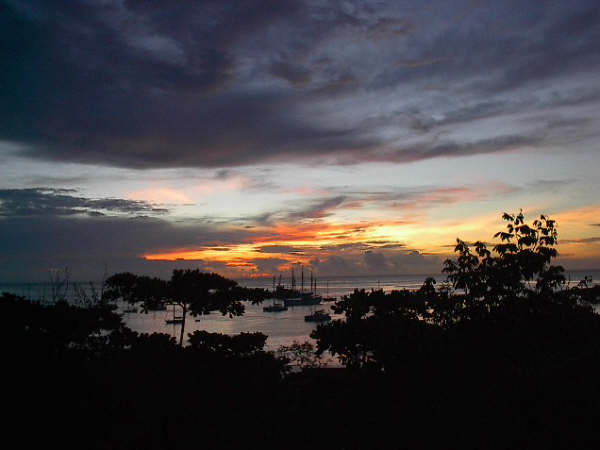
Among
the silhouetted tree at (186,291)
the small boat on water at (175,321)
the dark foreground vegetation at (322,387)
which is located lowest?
the small boat on water at (175,321)

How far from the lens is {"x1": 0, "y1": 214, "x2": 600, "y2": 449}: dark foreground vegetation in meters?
5.09

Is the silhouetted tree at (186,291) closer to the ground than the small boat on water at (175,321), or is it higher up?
higher up

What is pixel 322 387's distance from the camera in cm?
723

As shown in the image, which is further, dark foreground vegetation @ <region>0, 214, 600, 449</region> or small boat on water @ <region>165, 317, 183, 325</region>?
small boat on water @ <region>165, 317, 183, 325</region>

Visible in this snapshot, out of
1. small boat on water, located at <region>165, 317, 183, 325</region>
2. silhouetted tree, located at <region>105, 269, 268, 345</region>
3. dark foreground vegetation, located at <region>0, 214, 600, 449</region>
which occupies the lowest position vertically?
small boat on water, located at <region>165, 317, 183, 325</region>

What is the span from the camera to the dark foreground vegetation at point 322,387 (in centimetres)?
509

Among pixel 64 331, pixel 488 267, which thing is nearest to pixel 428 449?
pixel 64 331

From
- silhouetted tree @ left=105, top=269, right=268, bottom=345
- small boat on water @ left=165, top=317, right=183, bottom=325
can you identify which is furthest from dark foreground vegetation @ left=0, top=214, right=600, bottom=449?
small boat on water @ left=165, top=317, right=183, bottom=325

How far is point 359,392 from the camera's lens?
6.24m

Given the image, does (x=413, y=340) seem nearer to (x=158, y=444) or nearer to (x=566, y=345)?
(x=566, y=345)

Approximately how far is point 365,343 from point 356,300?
2537 mm

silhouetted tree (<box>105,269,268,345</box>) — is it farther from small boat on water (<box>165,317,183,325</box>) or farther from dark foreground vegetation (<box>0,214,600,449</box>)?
small boat on water (<box>165,317,183,325</box>)

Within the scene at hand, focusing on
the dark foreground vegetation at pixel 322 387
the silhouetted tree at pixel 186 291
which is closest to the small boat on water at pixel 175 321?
the silhouetted tree at pixel 186 291

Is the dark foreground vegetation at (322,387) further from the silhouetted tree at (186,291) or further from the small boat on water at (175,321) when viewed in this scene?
the small boat on water at (175,321)
